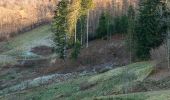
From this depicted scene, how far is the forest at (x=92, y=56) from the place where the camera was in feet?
172

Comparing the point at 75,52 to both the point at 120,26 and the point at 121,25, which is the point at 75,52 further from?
the point at 120,26

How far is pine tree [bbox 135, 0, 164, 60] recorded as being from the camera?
66625 millimetres

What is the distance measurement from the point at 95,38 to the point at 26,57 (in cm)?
1854

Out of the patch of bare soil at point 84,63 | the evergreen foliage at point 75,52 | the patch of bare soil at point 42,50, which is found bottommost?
the patch of bare soil at point 42,50

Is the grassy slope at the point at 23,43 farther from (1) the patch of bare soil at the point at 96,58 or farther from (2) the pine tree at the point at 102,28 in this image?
(1) the patch of bare soil at the point at 96,58

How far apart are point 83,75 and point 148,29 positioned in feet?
38.0

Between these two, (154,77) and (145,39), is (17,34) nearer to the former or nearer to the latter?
(145,39)

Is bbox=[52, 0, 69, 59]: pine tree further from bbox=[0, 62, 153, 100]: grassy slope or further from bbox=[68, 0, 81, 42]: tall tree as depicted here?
bbox=[0, 62, 153, 100]: grassy slope

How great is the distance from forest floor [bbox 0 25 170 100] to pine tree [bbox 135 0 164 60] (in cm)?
402

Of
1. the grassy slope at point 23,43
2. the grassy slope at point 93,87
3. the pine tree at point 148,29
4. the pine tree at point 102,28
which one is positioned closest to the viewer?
the grassy slope at point 93,87

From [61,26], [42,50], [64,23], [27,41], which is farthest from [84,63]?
[27,41]

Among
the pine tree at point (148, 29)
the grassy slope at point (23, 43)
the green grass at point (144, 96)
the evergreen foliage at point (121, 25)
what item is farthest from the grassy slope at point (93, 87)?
the grassy slope at point (23, 43)

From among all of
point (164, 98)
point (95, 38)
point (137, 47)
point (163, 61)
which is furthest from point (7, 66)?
→ point (164, 98)

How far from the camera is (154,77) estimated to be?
5253 centimetres
